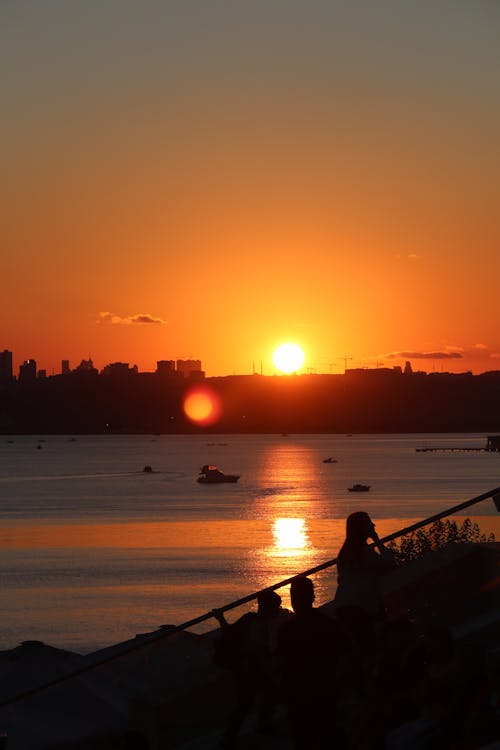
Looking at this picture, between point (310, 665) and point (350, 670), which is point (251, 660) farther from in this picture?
point (310, 665)

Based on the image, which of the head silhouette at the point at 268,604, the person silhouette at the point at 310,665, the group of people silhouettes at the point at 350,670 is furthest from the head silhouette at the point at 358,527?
the person silhouette at the point at 310,665

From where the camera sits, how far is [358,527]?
11.7 m

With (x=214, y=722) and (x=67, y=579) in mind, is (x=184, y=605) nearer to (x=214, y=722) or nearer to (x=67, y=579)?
(x=67, y=579)

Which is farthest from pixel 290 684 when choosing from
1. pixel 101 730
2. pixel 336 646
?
pixel 101 730

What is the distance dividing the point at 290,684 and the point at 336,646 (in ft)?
1.60

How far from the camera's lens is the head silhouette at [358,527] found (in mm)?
11680

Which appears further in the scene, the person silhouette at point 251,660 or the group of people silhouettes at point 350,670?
the person silhouette at point 251,660

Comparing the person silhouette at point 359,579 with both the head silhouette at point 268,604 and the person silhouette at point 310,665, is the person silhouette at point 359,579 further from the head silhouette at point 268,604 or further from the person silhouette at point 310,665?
the person silhouette at point 310,665

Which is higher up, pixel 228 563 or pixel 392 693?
pixel 392 693

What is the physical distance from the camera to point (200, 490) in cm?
18788

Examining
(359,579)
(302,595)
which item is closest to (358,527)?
(359,579)

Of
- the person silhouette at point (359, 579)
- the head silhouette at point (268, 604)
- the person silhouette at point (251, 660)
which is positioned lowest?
the person silhouette at point (251, 660)

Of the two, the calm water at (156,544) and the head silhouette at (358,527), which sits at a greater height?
the head silhouette at (358,527)

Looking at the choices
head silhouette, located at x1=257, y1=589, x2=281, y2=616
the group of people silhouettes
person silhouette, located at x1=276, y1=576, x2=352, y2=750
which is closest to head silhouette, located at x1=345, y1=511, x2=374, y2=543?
the group of people silhouettes
